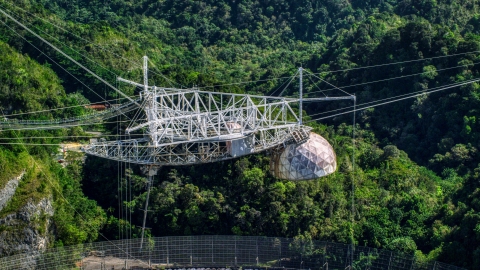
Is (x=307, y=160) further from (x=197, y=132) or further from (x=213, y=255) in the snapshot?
(x=213, y=255)

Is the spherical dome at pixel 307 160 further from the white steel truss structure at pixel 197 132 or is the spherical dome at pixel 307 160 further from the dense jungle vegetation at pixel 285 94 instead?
the dense jungle vegetation at pixel 285 94

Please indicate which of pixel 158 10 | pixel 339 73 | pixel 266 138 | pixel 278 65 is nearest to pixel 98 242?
pixel 266 138

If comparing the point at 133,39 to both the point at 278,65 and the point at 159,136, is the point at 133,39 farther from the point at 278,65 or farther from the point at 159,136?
the point at 159,136

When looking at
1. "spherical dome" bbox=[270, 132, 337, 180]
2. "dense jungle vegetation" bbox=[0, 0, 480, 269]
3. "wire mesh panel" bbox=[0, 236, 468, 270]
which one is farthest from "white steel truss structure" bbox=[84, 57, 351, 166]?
"dense jungle vegetation" bbox=[0, 0, 480, 269]

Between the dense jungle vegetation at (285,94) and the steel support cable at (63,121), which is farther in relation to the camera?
the dense jungle vegetation at (285,94)

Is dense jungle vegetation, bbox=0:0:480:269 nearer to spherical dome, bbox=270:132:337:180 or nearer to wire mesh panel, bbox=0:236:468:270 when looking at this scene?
wire mesh panel, bbox=0:236:468:270

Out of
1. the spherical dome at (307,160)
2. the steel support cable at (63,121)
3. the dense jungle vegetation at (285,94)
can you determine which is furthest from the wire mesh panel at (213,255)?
the steel support cable at (63,121)

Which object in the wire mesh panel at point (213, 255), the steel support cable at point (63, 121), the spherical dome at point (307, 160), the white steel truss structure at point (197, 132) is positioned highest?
the steel support cable at point (63, 121)
